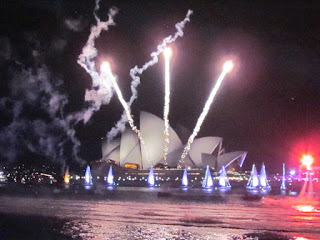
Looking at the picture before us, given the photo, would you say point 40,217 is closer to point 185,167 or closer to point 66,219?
point 66,219

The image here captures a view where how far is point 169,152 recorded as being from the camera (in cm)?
7412

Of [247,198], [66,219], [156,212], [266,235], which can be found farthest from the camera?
[247,198]

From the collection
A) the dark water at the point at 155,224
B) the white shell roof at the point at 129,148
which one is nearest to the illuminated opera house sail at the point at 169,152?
the white shell roof at the point at 129,148

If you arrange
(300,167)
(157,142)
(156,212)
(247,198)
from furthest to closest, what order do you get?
1. (300,167)
2. (157,142)
3. (247,198)
4. (156,212)

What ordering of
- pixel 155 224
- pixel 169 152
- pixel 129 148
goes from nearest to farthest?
pixel 155 224, pixel 169 152, pixel 129 148

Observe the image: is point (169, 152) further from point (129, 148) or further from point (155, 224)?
point (155, 224)

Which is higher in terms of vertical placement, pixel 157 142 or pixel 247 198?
pixel 157 142

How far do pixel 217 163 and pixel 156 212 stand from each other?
61236 mm

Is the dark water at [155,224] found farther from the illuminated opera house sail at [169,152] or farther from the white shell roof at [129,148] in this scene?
the white shell roof at [129,148]

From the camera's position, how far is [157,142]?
71.5 m

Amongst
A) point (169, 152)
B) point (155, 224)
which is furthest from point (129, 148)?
point (155, 224)

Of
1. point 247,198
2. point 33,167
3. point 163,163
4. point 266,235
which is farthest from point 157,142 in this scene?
point 266,235

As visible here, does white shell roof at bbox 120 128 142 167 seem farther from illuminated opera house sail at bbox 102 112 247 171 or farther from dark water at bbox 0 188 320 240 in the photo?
dark water at bbox 0 188 320 240

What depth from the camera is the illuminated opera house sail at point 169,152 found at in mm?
72688
